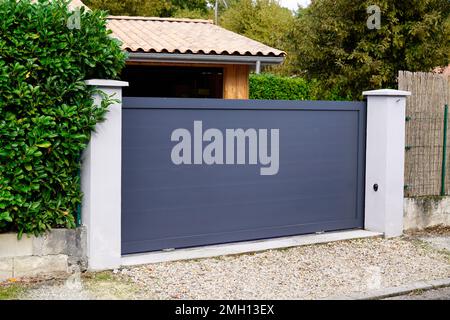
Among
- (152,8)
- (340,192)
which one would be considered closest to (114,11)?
(152,8)

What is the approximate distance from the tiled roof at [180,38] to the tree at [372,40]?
2.76m

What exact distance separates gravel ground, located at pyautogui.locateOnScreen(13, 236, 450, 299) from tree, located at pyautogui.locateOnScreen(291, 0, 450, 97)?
8505 millimetres

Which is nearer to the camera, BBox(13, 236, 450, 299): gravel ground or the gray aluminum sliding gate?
BBox(13, 236, 450, 299): gravel ground

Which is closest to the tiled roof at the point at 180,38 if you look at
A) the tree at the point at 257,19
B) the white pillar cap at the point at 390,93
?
the white pillar cap at the point at 390,93

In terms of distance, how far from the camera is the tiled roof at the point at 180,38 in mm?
12492

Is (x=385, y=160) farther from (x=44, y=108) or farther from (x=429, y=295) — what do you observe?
(x=44, y=108)

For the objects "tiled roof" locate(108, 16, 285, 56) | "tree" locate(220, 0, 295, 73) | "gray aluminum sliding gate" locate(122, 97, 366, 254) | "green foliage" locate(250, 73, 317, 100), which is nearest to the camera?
"gray aluminum sliding gate" locate(122, 97, 366, 254)

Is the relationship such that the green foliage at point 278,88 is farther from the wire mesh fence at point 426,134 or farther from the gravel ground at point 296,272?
the gravel ground at point 296,272

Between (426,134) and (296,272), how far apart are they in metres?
3.69

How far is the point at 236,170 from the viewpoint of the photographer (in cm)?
838

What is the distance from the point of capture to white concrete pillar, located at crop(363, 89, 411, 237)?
30.3 feet

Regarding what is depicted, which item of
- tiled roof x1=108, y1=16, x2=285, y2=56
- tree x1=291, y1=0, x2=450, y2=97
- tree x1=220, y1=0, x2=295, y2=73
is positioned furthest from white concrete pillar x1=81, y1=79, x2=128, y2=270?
tree x1=220, y1=0, x2=295, y2=73

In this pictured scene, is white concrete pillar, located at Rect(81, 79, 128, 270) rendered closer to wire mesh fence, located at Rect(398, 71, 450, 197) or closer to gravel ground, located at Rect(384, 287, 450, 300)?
gravel ground, located at Rect(384, 287, 450, 300)

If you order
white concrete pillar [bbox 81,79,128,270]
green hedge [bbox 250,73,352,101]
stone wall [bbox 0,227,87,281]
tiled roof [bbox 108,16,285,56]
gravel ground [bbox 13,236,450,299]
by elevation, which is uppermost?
tiled roof [bbox 108,16,285,56]
